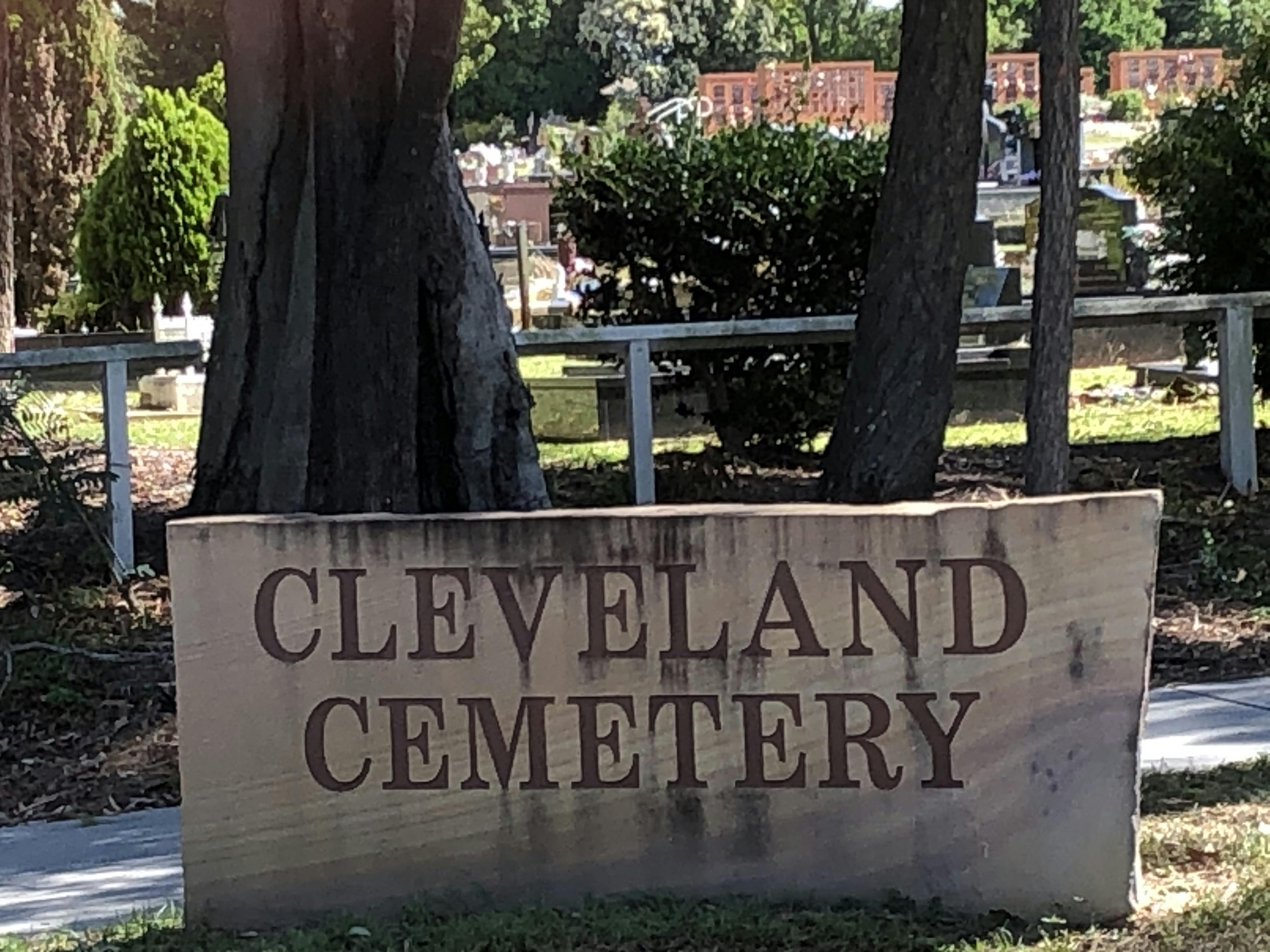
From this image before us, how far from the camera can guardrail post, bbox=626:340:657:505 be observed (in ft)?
31.2

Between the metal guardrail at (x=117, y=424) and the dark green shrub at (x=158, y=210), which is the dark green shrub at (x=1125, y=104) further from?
the metal guardrail at (x=117, y=424)

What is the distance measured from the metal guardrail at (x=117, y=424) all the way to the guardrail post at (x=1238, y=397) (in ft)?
18.7

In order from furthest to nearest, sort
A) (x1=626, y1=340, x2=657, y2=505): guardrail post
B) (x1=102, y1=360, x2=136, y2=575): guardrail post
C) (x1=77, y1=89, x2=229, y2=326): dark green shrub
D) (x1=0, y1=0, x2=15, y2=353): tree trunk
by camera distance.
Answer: (x1=77, y1=89, x2=229, y2=326): dark green shrub, (x1=0, y1=0, x2=15, y2=353): tree trunk, (x1=626, y1=340, x2=657, y2=505): guardrail post, (x1=102, y1=360, x2=136, y2=575): guardrail post

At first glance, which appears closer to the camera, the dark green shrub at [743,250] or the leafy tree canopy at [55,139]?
the dark green shrub at [743,250]

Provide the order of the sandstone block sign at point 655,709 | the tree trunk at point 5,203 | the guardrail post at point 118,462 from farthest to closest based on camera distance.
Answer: the tree trunk at point 5,203 → the guardrail post at point 118,462 → the sandstone block sign at point 655,709

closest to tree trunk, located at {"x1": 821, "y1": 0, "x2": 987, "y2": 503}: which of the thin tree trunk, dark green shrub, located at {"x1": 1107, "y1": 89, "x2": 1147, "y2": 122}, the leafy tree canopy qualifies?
the leafy tree canopy

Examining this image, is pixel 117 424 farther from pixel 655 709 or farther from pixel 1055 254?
pixel 655 709

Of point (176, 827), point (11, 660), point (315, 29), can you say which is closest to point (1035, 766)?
point (176, 827)

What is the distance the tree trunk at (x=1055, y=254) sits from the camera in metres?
7.36

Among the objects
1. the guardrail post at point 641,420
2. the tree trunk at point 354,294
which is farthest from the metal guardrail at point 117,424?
the guardrail post at point 641,420

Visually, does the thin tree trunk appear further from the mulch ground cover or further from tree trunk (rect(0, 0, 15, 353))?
the mulch ground cover

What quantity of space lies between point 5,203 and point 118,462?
43.6 feet

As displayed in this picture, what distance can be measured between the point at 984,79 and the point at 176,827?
4.92 m

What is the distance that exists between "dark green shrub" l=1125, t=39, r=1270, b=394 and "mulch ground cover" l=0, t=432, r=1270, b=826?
3.42 ft
